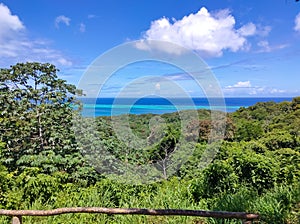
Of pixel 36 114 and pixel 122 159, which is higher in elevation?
pixel 36 114

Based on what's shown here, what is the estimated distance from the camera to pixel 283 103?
14070 millimetres

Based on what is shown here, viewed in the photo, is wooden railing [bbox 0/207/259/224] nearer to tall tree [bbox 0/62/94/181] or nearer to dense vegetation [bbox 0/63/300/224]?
dense vegetation [bbox 0/63/300/224]

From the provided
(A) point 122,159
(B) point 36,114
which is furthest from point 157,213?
(B) point 36,114

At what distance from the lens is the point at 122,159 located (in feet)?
18.8

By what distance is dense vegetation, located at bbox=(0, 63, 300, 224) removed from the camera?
3207 millimetres

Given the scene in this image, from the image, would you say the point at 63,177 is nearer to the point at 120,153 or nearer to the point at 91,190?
the point at 91,190

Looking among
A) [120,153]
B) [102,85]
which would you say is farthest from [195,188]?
[120,153]

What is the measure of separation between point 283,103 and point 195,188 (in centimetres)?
1190

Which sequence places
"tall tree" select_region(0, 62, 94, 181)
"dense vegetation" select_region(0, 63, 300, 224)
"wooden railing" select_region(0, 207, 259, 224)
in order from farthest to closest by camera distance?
"tall tree" select_region(0, 62, 94, 181)
"dense vegetation" select_region(0, 63, 300, 224)
"wooden railing" select_region(0, 207, 259, 224)

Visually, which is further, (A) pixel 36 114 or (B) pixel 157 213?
(A) pixel 36 114

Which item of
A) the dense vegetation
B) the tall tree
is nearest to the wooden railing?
the dense vegetation

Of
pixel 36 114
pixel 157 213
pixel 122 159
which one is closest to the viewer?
pixel 157 213

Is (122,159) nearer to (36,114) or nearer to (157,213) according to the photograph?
(36,114)

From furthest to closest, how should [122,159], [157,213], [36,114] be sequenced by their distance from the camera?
[36,114]
[122,159]
[157,213]
